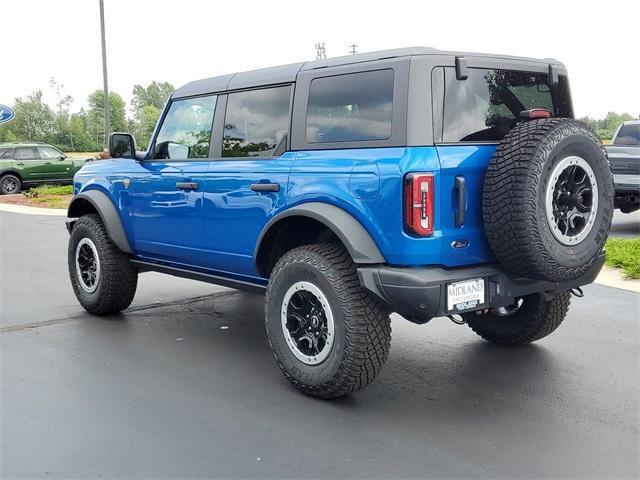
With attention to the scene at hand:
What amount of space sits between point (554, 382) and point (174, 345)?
2792 mm

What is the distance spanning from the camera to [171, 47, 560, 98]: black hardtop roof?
3.89 meters

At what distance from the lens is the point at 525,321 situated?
4945 millimetres

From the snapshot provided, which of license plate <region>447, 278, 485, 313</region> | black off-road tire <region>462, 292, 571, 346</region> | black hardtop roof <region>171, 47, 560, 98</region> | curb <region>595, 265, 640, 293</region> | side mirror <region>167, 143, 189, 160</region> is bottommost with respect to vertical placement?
curb <region>595, 265, 640, 293</region>

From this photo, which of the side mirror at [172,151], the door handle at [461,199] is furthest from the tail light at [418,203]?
the side mirror at [172,151]

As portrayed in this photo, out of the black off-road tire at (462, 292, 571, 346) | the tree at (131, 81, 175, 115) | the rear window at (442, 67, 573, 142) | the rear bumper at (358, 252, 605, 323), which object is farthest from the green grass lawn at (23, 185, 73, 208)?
the tree at (131, 81, 175, 115)

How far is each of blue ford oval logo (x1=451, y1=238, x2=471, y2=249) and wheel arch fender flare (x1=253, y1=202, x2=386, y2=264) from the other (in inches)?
15.7

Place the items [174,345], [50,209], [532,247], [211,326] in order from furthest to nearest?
1. [50,209]
2. [211,326]
3. [174,345]
4. [532,247]

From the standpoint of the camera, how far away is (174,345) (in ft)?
17.2

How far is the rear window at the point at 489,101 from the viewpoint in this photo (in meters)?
3.87

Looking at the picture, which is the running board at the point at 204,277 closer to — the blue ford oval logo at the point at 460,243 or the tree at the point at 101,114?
the blue ford oval logo at the point at 460,243

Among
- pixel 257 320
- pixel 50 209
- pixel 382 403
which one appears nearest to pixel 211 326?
pixel 257 320

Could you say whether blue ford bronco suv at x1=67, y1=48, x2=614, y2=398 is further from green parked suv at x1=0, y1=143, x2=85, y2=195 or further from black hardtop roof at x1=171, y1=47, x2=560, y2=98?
green parked suv at x1=0, y1=143, x2=85, y2=195

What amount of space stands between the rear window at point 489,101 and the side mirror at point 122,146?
2.97m

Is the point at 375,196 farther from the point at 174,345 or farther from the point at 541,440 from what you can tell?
the point at 174,345
